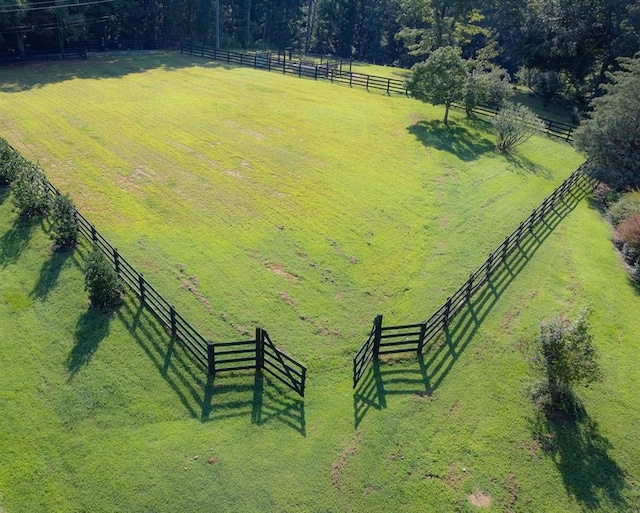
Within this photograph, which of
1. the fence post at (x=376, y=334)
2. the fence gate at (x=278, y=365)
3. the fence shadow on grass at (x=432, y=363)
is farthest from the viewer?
the fence post at (x=376, y=334)

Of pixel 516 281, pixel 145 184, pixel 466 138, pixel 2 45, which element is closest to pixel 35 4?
pixel 2 45

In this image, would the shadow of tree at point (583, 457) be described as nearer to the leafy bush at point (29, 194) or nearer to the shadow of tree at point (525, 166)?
the shadow of tree at point (525, 166)

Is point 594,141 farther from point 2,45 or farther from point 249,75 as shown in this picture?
point 2,45

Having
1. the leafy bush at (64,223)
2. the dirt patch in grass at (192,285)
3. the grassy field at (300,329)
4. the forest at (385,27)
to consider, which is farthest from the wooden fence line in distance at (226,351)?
the forest at (385,27)

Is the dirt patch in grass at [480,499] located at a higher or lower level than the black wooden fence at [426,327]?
lower

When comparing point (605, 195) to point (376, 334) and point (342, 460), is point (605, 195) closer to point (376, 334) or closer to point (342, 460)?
point (376, 334)

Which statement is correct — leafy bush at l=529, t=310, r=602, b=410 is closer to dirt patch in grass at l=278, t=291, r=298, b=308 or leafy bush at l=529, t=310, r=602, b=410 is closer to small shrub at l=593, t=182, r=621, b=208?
dirt patch in grass at l=278, t=291, r=298, b=308
